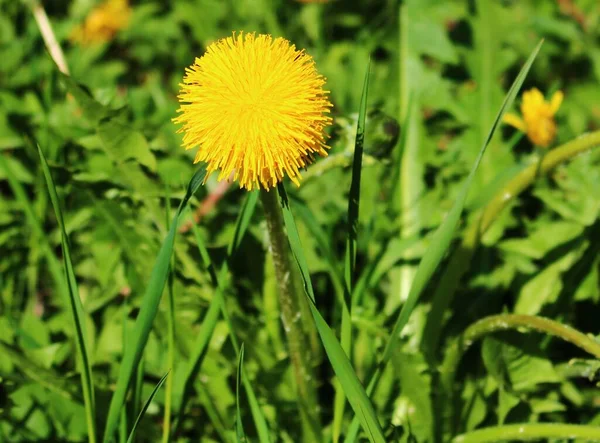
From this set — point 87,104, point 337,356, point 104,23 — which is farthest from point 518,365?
point 104,23

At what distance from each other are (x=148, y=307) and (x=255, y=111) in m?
0.42

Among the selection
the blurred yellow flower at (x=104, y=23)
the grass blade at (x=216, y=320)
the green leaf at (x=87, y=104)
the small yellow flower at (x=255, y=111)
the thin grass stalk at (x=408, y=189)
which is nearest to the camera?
the small yellow flower at (x=255, y=111)

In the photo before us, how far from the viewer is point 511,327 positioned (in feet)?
4.46

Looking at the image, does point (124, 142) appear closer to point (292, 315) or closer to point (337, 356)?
point (292, 315)

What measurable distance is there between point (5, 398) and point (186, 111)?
0.86m

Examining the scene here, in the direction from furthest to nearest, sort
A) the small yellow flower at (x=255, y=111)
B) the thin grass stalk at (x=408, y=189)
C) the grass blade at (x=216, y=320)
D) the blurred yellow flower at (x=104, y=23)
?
the blurred yellow flower at (x=104, y=23) → the thin grass stalk at (x=408, y=189) → the grass blade at (x=216, y=320) → the small yellow flower at (x=255, y=111)

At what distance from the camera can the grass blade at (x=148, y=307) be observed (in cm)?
119

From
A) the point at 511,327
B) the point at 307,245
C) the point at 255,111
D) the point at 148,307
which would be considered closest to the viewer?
the point at 255,111

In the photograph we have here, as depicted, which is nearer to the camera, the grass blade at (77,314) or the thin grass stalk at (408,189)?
the grass blade at (77,314)

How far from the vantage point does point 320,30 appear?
2.70 meters

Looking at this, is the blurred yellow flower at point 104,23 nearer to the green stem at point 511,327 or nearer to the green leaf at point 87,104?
the green leaf at point 87,104

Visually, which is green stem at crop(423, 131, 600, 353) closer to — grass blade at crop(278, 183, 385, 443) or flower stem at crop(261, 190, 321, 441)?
flower stem at crop(261, 190, 321, 441)

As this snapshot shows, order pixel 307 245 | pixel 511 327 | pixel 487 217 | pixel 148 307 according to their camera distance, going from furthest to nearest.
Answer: pixel 307 245 → pixel 487 217 → pixel 511 327 → pixel 148 307

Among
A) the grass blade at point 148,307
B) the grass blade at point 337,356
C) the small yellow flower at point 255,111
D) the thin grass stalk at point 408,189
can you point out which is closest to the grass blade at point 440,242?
the grass blade at point 337,356
